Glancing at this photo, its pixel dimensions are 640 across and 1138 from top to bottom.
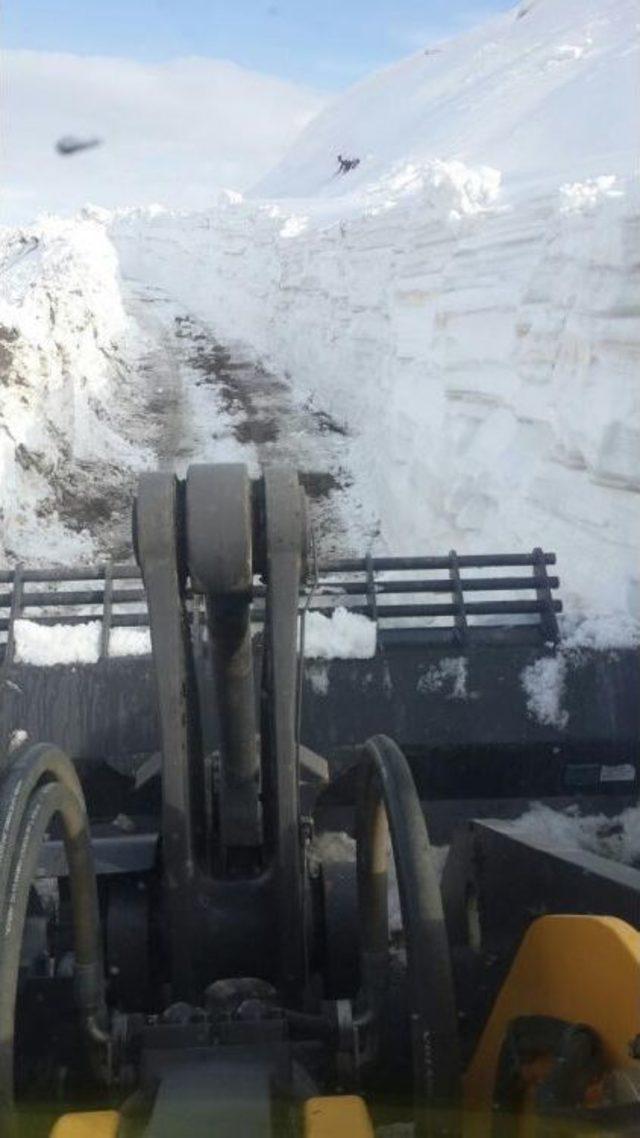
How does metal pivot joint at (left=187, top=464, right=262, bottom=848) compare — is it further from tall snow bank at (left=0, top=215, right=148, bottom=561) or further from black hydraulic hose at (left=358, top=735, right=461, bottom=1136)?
tall snow bank at (left=0, top=215, right=148, bottom=561)

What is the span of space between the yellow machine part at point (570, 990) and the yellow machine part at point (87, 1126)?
2.19 feet

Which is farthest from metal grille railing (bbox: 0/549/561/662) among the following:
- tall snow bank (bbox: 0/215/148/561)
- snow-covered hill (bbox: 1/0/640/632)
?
tall snow bank (bbox: 0/215/148/561)

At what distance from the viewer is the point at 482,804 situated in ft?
16.3

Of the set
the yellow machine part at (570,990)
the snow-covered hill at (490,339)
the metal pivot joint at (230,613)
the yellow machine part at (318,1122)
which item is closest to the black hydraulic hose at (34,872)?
the yellow machine part at (318,1122)

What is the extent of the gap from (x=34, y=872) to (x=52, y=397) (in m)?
13.0

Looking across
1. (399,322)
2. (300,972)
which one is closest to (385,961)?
(300,972)

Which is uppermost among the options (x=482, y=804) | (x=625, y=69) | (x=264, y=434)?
(x=625, y=69)

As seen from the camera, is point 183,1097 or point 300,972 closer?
point 183,1097

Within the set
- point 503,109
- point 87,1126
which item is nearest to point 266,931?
point 87,1126

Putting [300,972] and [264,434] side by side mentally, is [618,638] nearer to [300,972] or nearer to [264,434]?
[300,972]

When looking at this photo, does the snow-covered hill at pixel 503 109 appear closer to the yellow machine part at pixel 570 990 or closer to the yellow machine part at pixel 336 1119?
the yellow machine part at pixel 570 990

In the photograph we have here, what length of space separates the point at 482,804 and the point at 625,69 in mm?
27017

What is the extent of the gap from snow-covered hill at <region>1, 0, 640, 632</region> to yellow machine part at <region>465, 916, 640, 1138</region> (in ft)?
9.52

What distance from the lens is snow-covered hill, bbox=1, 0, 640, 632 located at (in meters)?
8.73
